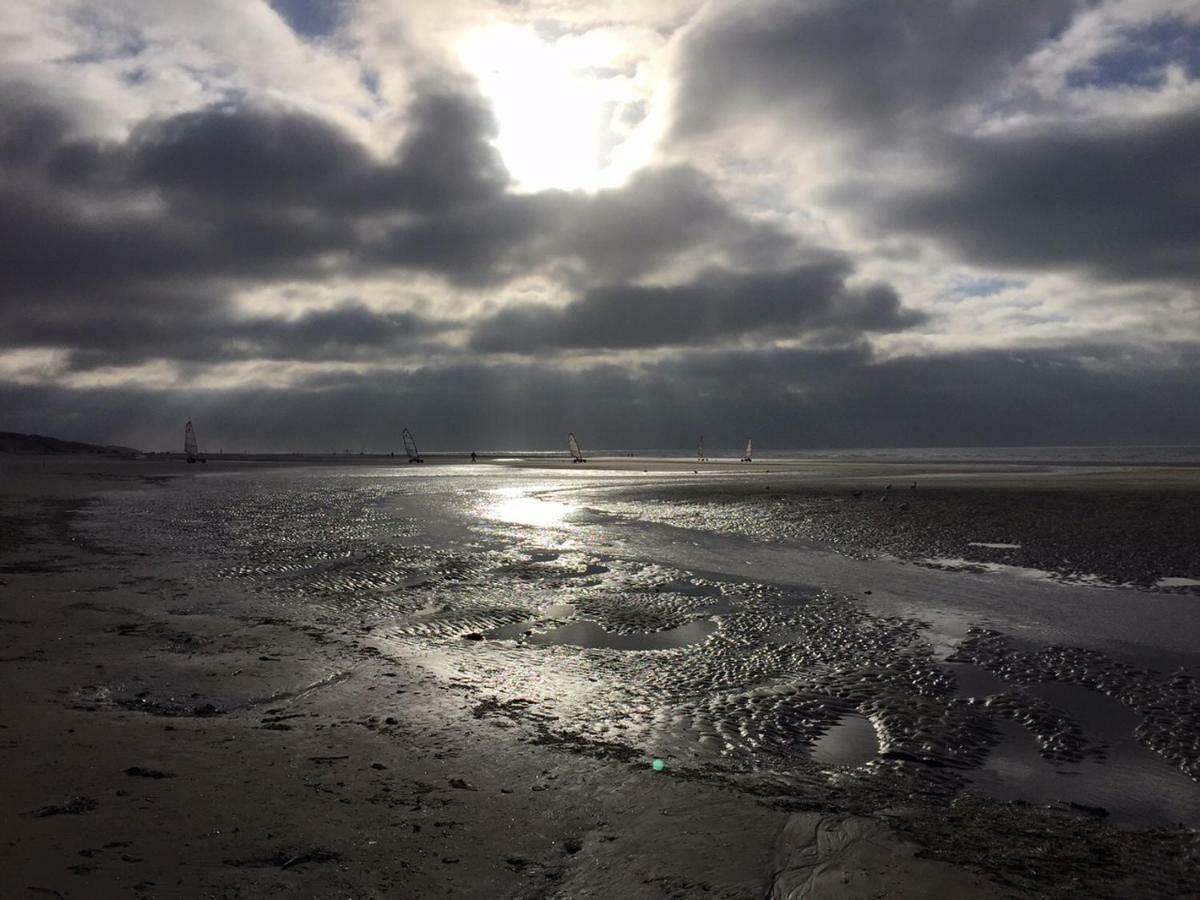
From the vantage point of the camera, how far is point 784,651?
1062cm

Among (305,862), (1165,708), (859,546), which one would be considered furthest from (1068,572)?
(305,862)

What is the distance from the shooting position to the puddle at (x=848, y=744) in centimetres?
695

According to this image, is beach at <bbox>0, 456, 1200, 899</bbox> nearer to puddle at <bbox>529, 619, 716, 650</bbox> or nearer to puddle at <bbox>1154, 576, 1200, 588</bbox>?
puddle at <bbox>529, 619, 716, 650</bbox>

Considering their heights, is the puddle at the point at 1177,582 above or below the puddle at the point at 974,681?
above

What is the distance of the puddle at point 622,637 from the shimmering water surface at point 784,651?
0.06 m

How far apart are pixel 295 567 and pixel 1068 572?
18.0m

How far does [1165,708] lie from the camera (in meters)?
8.35

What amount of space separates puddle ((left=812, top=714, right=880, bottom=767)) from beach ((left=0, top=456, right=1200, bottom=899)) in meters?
0.03

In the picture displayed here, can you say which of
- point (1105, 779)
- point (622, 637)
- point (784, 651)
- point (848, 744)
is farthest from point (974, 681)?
point (622, 637)

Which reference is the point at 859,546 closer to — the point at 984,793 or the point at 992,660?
the point at 992,660

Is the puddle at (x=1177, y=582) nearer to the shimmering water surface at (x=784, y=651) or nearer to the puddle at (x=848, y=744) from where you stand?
the shimmering water surface at (x=784, y=651)

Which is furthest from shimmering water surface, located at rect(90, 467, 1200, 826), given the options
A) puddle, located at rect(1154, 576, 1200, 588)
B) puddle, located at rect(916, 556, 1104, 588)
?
puddle, located at rect(1154, 576, 1200, 588)

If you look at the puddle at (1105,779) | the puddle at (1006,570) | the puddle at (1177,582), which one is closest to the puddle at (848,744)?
the puddle at (1105,779)

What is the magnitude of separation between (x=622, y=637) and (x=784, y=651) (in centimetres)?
251
